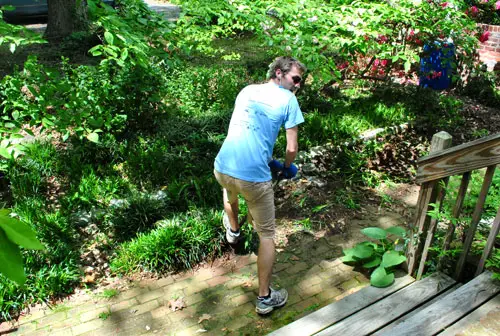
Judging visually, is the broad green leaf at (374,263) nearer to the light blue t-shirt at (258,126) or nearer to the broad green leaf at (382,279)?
the broad green leaf at (382,279)

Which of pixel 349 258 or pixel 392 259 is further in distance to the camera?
pixel 349 258

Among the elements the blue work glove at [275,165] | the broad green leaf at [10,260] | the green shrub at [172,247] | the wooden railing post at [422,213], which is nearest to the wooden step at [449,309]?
the wooden railing post at [422,213]

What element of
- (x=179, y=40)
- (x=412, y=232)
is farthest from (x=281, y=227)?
(x=179, y=40)

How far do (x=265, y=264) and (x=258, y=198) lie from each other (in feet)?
1.68

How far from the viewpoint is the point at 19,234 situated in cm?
97

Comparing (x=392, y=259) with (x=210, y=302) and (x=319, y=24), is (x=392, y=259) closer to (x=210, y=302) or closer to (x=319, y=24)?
(x=210, y=302)

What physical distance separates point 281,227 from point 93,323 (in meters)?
1.97

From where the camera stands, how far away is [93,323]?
3.32 m

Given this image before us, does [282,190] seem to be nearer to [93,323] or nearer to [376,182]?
[376,182]

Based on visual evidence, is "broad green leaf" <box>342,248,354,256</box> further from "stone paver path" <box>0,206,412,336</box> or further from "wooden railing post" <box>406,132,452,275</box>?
"wooden railing post" <box>406,132,452,275</box>

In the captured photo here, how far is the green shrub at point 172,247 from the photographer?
12.5 feet

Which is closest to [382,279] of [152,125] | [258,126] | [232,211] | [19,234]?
[232,211]

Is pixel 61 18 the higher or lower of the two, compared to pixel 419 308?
higher

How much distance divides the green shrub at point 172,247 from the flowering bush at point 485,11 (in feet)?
24.8
